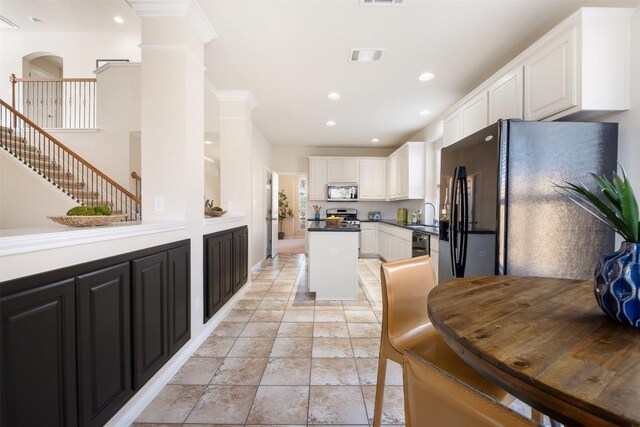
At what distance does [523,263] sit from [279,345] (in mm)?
2013

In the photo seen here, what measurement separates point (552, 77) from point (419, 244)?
245cm

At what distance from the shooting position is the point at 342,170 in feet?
22.6

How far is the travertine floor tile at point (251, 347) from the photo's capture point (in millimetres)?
2283

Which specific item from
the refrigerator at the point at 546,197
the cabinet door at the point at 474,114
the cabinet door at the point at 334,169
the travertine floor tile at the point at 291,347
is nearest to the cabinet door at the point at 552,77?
the refrigerator at the point at 546,197

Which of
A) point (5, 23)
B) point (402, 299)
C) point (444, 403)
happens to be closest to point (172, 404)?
point (402, 299)

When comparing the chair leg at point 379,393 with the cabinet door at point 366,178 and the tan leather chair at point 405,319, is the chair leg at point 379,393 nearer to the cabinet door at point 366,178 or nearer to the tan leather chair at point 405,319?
the tan leather chair at point 405,319

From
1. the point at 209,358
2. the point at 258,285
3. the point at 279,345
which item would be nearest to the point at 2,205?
the point at 258,285

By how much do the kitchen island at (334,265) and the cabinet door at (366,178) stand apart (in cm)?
336

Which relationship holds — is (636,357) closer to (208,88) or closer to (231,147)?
(231,147)

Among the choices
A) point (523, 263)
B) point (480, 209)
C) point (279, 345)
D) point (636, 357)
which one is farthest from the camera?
point (279, 345)

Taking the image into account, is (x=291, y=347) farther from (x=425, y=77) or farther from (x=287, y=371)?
(x=425, y=77)

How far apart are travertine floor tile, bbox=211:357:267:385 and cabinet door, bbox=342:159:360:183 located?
5.21 meters

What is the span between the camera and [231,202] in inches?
153

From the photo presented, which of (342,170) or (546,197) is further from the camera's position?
(342,170)
